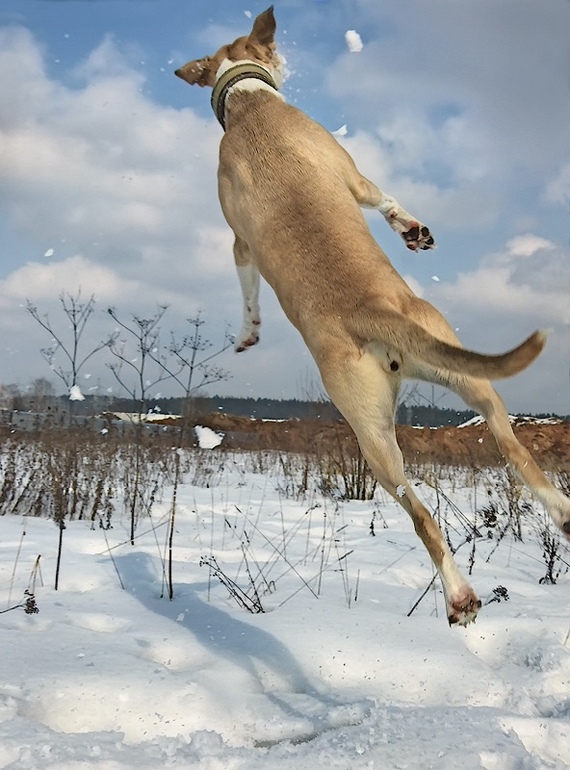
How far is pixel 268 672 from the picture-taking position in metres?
2.64

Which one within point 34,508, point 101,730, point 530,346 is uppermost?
point 530,346

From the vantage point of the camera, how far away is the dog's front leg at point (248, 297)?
3521mm

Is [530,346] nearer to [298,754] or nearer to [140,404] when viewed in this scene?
[298,754]

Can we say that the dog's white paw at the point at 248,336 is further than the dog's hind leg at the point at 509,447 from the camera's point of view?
Yes

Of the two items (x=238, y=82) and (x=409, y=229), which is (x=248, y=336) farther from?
(x=238, y=82)

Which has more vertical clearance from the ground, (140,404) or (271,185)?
(271,185)

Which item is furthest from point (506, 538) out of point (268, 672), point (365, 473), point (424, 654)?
point (268, 672)

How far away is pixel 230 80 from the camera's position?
3.48 m

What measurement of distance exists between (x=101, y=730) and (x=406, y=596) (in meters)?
2.22

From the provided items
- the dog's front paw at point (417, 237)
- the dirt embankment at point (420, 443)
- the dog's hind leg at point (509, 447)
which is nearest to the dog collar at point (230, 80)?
the dog's front paw at point (417, 237)

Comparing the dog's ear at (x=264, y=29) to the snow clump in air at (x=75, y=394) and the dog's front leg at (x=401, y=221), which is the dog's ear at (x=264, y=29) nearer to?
the dog's front leg at (x=401, y=221)

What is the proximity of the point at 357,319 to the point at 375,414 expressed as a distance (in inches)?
14.9

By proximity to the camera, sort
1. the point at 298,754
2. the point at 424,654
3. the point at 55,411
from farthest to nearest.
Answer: the point at 55,411
the point at 424,654
the point at 298,754

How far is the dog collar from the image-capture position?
3.46m
